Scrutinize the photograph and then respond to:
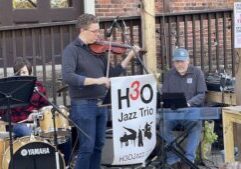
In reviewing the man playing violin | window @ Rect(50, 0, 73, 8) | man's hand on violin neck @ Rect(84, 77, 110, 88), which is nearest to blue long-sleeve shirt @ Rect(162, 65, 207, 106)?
the man playing violin

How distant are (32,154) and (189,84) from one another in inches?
79.9

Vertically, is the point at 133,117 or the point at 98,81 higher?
the point at 98,81

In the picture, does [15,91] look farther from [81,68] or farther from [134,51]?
[134,51]

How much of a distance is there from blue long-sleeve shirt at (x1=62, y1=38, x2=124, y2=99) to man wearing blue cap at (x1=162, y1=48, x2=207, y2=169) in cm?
116

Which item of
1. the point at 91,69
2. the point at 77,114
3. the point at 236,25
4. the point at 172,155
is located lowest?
the point at 172,155

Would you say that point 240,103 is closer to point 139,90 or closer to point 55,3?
point 139,90

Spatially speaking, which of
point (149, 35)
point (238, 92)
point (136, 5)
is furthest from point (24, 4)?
point (238, 92)

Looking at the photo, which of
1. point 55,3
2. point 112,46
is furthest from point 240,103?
point 55,3

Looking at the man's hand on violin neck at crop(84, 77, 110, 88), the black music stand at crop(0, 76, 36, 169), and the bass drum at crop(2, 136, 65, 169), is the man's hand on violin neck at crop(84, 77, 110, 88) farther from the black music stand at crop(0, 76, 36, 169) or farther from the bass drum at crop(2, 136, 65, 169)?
the bass drum at crop(2, 136, 65, 169)

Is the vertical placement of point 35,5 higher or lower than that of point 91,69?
higher

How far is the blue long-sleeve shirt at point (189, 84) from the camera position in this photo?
730 centimetres

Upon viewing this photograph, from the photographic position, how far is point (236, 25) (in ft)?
20.2

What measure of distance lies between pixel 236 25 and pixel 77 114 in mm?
1834

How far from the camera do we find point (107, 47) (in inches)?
250
